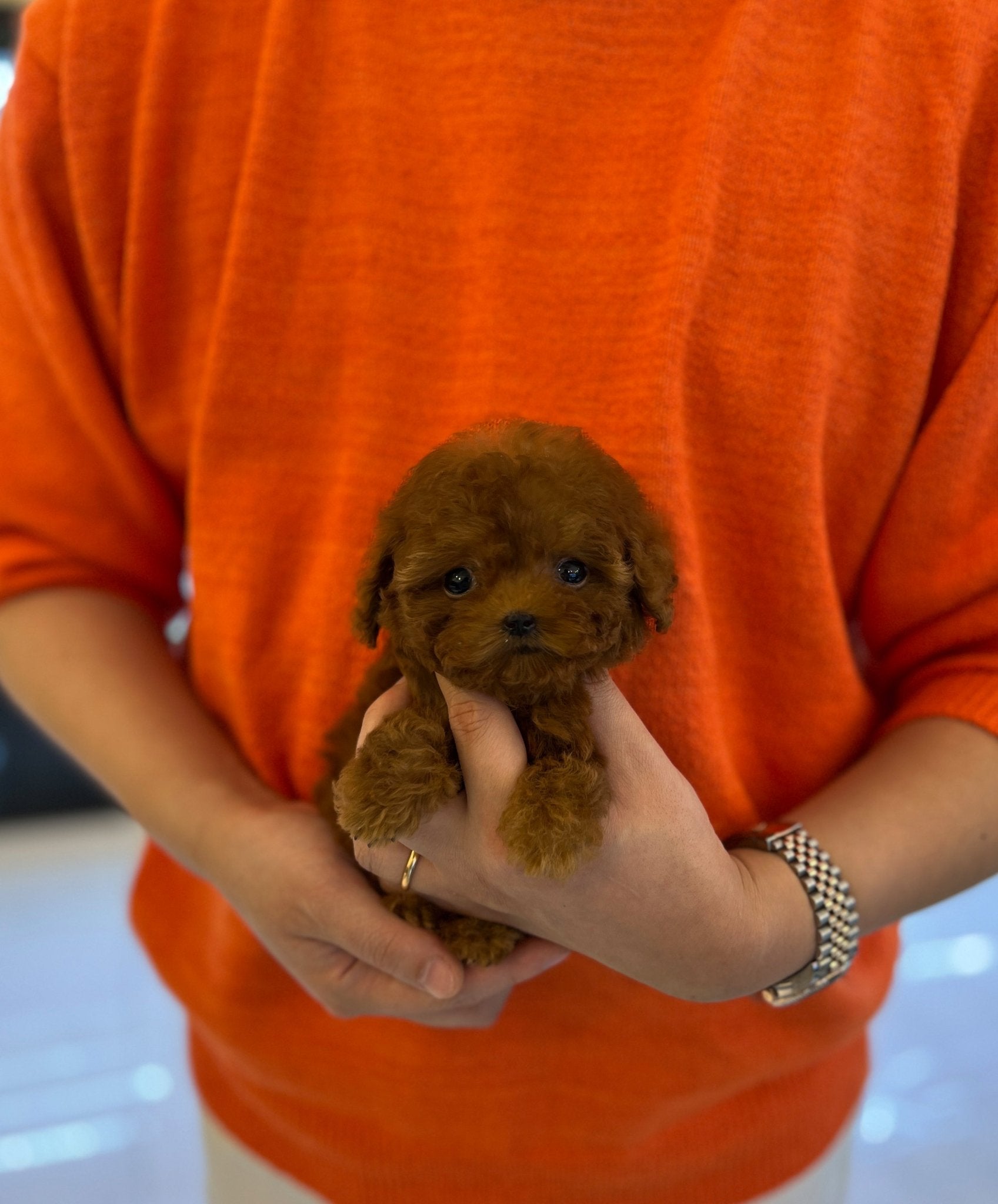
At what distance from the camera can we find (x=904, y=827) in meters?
0.82

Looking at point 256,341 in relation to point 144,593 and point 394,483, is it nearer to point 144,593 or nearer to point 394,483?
point 394,483

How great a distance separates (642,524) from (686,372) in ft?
0.62

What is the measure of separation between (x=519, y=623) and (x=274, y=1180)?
797 millimetres

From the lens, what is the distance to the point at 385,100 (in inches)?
32.6

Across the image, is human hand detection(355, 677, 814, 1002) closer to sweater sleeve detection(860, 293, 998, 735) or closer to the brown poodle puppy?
the brown poodle puppy

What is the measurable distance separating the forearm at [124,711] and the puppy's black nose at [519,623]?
41 centimetres

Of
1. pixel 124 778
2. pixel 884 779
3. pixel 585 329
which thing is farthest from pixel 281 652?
pixel 884 779

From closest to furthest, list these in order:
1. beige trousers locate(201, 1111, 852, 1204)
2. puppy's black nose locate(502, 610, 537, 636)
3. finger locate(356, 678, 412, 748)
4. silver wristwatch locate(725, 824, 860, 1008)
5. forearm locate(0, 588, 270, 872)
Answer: puppy's black nose locate(502, 610, 537, 636) → finger locate(356, 678, 412, 748) → silver wristwatch locate(725, 824, 860, 1008) → forearm locate(0, 588, 270, 872) → beige trousers locate(201, 1111, 852, 1204)

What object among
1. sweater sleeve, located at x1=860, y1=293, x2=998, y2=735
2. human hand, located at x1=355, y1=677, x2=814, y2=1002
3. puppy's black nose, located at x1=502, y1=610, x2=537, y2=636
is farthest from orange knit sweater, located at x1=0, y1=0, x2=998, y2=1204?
puppy's black nose, located at x1=502, y1=610, x2=537, y2=636

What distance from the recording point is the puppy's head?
600 millimetres

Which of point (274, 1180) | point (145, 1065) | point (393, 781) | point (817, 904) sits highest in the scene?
point (393, 781)

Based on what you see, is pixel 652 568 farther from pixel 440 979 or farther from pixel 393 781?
pixel 440 979

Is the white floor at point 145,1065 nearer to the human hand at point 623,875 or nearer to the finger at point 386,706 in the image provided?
the human hand at point 623,875

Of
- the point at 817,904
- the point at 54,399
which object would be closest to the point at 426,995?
the point at 817,904
